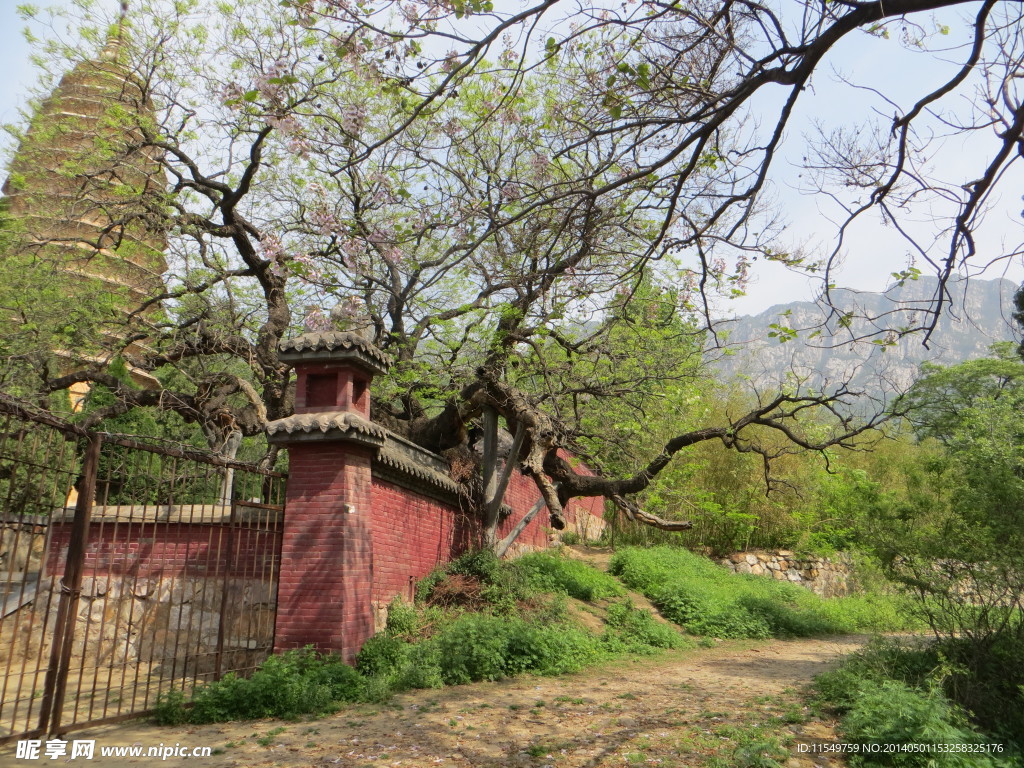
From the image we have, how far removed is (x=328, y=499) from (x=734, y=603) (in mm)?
9613

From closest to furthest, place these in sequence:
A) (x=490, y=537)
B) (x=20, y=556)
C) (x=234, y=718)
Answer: (x=234, y=718) → (x=20, y=556) → (x=490, y=537)

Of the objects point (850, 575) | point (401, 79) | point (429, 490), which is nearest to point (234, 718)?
point (429, 490)

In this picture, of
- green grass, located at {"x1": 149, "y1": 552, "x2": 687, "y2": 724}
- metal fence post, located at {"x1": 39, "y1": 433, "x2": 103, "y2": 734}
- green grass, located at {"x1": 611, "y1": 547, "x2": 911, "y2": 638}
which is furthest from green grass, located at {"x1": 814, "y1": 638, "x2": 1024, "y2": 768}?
metal fence post, located at {"x1": 39, "y1": 433, "x2": 103, "y2": 734}

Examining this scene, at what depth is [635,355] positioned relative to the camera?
11836 millimetres

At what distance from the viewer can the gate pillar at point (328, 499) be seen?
7.48m

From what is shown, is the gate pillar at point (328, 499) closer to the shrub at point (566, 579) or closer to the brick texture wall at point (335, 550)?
the brick texture wall at point (335, 550)

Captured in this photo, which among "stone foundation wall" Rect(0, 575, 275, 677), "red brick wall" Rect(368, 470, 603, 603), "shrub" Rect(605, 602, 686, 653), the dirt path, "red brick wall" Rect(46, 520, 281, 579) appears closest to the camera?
the dirt path

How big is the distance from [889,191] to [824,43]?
4.11 feet

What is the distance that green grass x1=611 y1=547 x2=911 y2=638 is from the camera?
42.8ft

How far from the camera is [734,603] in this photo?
14.0 metres

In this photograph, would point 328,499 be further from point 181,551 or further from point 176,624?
point 176,624

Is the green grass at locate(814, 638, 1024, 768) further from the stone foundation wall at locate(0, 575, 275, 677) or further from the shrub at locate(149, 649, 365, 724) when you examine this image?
the stone foundation wall at locate(0, 575, 275, 677)

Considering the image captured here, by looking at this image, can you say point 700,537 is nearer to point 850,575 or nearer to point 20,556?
point 850,575

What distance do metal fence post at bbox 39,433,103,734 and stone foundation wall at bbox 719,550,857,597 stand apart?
16.3 meters
